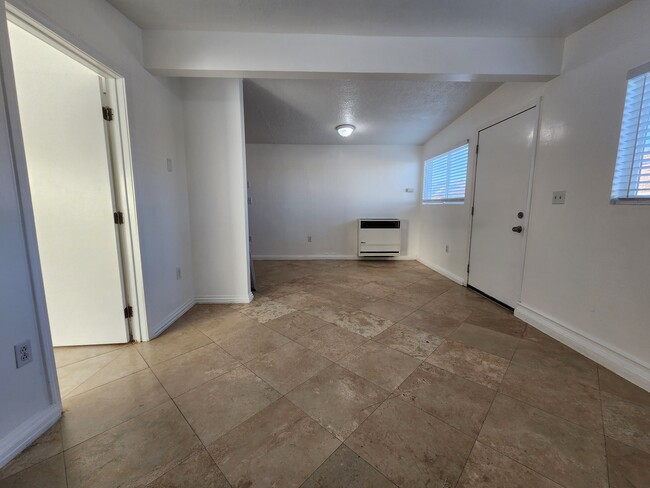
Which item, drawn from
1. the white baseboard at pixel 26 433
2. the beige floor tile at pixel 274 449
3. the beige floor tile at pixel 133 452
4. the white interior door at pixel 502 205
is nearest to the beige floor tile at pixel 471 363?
the beige floor tile at pixel 274 449

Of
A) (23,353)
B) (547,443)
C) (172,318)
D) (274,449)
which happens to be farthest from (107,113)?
(547,443)

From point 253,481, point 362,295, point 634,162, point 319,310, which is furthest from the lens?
point 362,295

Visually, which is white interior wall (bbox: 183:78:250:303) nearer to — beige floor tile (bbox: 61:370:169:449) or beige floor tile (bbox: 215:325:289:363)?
beige floor tile (bbox: 215:325:289:363)

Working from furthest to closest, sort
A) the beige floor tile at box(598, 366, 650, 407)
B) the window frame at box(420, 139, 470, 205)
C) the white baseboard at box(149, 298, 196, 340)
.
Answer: the window frame at box(420, 139, 470, 205)
the white baseboard at box(149, 298, 196, 340)
the beige floor tile at box(598, 366, 650, 407)

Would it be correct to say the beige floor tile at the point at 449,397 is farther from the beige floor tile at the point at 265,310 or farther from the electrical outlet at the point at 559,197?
the electrical outlet at the point at 559,197

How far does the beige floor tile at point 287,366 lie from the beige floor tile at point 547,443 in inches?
38.9

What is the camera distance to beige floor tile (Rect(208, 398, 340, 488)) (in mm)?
1003

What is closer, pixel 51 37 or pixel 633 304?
pixel 51 37

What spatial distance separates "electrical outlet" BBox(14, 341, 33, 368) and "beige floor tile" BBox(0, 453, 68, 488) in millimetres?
440

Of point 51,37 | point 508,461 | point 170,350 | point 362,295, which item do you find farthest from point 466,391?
point 51,37

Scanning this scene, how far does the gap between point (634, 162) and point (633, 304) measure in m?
0.93

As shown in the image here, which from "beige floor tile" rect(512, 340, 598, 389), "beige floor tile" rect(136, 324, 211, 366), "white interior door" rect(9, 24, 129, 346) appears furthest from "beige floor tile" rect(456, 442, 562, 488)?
"white interior door" rect(9, 24, 129, 346)

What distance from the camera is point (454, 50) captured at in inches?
79.0

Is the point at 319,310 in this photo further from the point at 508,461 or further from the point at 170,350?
the point at 508,461
